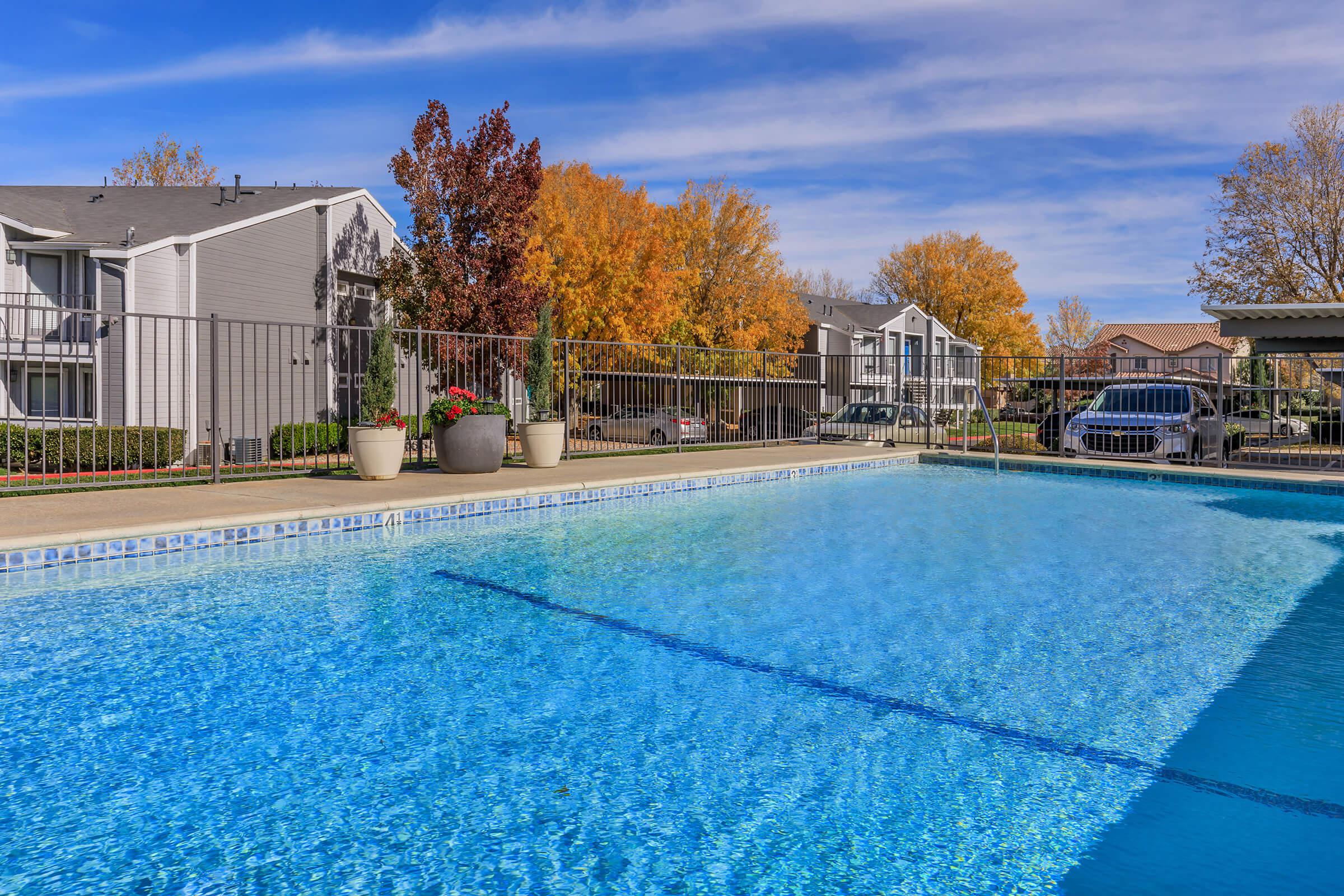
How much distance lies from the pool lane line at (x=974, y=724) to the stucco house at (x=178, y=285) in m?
14.1

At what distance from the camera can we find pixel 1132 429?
621 inches

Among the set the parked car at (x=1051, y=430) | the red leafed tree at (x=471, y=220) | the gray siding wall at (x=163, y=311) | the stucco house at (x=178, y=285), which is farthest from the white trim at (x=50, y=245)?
the parked car at (x=1051, y=430)

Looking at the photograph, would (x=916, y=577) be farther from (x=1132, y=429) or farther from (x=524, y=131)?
(x=524, y=131)

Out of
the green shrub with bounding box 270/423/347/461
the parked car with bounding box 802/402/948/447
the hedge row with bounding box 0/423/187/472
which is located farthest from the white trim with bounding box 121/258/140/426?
the parked car with bounding box 802/402/948/447

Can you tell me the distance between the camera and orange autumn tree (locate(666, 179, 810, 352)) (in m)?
34.9

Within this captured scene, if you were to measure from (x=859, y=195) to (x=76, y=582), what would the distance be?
3232 cm

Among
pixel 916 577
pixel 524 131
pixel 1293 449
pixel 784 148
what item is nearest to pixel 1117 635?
pixel 916 577

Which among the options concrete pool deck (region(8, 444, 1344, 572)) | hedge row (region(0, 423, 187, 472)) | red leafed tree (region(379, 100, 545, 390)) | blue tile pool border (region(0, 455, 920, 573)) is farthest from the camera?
red leafed tree (region(379, 100, 545, 390))

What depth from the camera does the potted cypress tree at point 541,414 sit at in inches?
Result: 511

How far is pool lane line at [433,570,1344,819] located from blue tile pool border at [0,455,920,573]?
11.2ft

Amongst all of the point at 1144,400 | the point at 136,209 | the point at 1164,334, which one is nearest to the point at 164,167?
the point at 136,209

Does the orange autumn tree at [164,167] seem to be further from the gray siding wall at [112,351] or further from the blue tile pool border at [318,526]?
the blue tile pool border at [318,526]

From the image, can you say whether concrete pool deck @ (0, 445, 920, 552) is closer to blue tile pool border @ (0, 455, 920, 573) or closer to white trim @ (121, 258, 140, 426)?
blue tile pool border @ (0, 455, 920, 573)

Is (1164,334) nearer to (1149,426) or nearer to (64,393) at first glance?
(1149,426)
